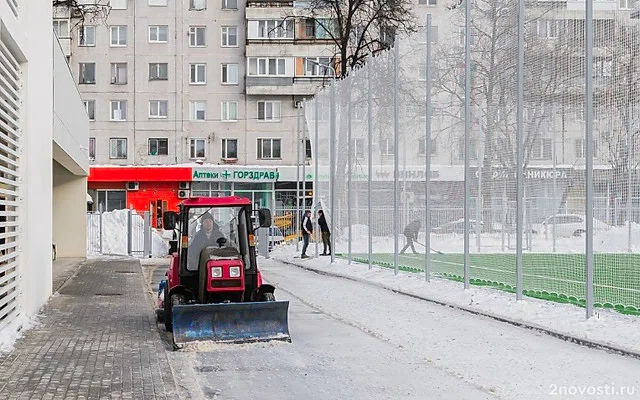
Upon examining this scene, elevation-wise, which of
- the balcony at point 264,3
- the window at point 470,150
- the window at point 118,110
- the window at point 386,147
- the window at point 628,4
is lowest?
the window at point 470,150

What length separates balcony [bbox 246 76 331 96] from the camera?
5912 cm

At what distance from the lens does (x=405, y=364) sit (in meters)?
10.4

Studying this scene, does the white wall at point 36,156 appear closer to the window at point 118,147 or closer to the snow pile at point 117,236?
the snow pile at point 117,236

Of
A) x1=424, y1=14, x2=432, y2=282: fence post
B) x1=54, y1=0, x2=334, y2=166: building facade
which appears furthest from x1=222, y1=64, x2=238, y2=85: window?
x1=424, y1=14, x2=432, y2=282: fence post

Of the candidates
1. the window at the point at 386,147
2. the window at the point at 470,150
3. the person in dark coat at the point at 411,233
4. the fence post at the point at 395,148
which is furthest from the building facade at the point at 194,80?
the window at the point at 470,150

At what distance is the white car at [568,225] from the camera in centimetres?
1345

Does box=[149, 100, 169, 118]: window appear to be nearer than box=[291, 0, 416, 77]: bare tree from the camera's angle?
No

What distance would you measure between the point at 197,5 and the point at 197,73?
3.95m

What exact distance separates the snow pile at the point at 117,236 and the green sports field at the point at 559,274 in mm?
20539

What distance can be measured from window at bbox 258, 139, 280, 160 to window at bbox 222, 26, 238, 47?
5922mm

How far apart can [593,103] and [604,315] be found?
111 inches

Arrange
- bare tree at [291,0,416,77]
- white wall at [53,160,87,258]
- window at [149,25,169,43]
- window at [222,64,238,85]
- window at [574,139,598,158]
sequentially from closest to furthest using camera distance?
window at [574,139,598,158]
white wall at [53,160,87,258]
bare tree at [291,0,416,77]
window at [149,25,169,43]
window at [222,64,238,85]

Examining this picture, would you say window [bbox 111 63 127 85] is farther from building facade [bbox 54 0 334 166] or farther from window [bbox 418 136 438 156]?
window [bbox 418 136 438 156]

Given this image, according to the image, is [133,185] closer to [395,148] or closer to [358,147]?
[358,147]
